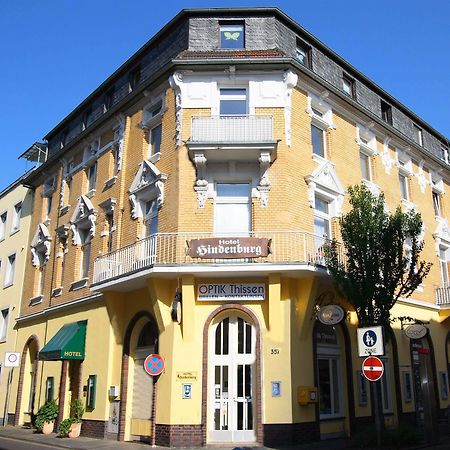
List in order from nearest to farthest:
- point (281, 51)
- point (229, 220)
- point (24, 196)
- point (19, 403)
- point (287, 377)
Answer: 1. point (287, 377)
2. point (229, 220)
3. point (281, 51)
4. point (19, 403)
5. point (24, 196)

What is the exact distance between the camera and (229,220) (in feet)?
54.8

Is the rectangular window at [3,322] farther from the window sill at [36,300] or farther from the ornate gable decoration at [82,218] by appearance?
the ornate gable decoration at [82,218]

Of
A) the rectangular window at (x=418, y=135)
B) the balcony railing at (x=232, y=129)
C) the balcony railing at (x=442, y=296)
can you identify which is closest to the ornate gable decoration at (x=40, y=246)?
the balcony railing at (x=232, y=129)

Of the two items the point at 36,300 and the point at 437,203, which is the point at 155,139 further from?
the point at 437,203

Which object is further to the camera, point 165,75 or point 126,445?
point 165,75

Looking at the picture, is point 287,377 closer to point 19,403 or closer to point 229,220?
point 229,220

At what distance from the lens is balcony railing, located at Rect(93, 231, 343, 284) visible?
50.9 ft

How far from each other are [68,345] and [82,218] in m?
5.45

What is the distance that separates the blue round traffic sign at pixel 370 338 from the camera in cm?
1218

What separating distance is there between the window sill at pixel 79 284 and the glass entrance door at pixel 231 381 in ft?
23.7

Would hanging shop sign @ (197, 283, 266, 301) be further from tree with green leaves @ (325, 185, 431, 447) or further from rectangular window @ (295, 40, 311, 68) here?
rectangular window @ (295, 40, 311, 68)

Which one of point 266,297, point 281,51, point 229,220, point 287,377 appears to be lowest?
point 287,377

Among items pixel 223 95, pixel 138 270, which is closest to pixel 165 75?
pixel 223 95

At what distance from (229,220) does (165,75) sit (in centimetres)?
587
